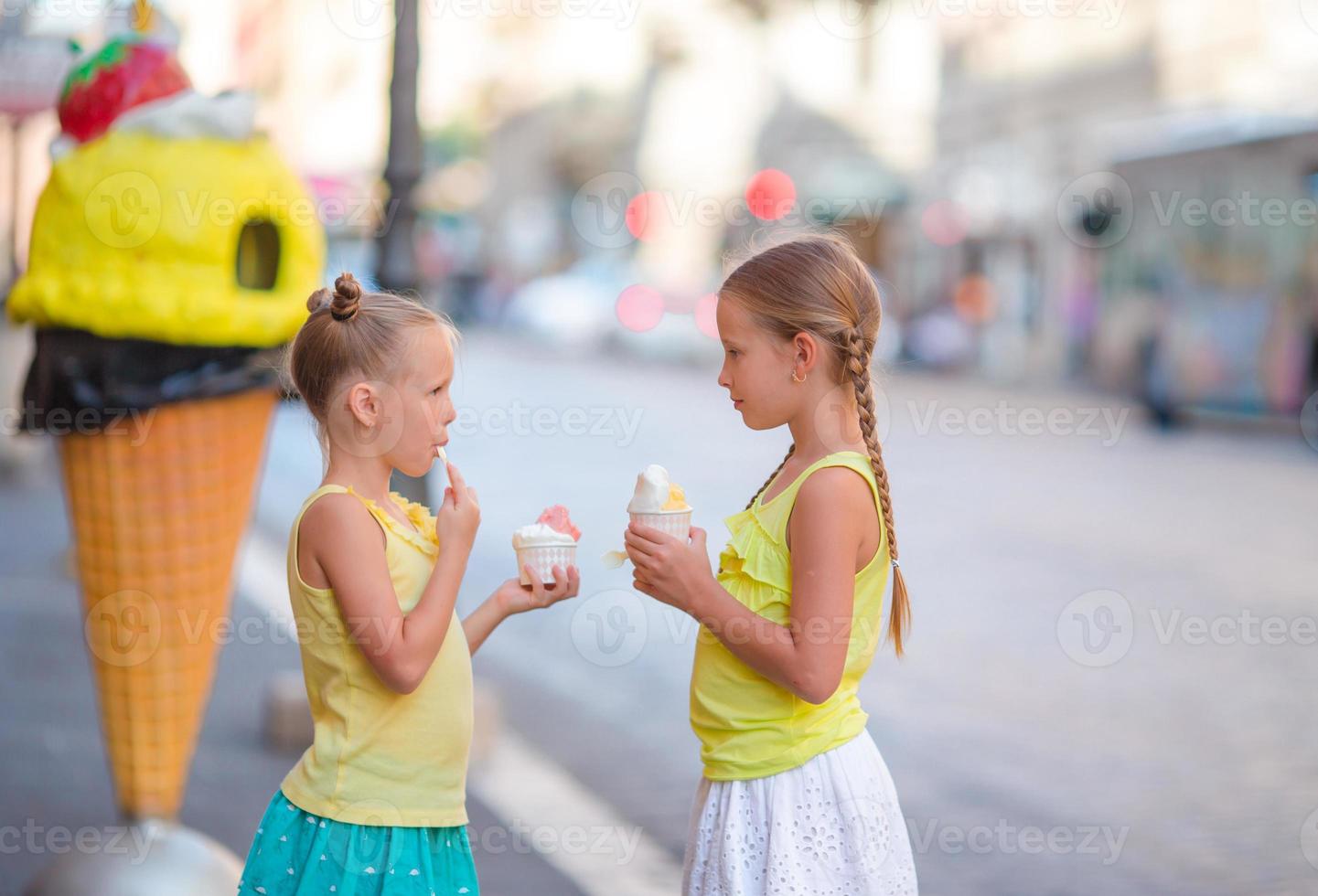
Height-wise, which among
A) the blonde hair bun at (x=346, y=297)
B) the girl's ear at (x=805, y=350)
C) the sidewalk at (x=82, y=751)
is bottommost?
the sidewalk at (x=82, y=751)

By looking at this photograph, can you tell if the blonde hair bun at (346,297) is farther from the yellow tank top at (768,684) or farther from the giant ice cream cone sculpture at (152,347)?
the giant ice cream cone sculpture at (152,347)

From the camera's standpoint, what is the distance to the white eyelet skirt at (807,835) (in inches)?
87.3

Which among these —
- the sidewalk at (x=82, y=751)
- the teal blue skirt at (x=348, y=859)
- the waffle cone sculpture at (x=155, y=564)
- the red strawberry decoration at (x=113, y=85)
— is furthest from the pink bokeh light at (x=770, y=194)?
the teal blue skirt at (x=348, y=859)

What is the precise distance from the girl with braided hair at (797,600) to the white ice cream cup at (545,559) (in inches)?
4.8

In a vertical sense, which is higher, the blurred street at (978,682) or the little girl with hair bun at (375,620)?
the little girl with hair bun at (375,620)

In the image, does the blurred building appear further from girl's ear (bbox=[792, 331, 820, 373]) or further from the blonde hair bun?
the blonde hair bun

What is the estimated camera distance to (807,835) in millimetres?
2230

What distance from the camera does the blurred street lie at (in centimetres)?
446

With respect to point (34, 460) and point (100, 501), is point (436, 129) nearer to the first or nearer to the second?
Result: point (34, 460)

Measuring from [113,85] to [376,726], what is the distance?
186cm

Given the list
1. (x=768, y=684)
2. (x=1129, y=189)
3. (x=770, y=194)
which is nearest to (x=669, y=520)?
(x=768, y=684)

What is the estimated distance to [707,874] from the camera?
90.0 inches

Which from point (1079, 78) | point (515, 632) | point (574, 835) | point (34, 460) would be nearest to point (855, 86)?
point (1079, 78)

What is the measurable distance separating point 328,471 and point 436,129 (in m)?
63.3
